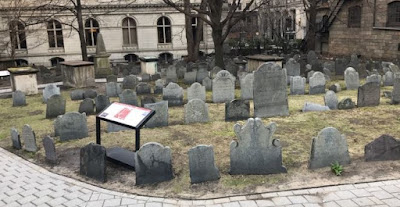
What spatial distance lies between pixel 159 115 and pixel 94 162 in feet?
10.3

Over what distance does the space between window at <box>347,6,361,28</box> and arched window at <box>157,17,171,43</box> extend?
14532 mm

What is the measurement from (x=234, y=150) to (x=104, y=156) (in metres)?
2.12

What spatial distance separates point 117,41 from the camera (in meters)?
30.4

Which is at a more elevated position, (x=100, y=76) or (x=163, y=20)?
(x=163, y=20)

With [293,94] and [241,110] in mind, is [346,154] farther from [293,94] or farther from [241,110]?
[293,94]

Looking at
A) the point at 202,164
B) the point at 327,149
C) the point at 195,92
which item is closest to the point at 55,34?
the point at 195,92

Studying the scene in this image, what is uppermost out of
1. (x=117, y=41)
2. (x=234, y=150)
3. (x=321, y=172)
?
(x=117, y=41)

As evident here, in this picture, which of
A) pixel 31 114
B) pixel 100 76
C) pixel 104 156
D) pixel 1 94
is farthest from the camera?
pixel 100 76

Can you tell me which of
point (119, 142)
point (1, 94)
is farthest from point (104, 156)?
point (1, 94)

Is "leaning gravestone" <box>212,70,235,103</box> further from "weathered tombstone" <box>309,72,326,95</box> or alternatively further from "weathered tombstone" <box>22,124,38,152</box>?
"weathered tombstone" <box>22,124,38,152</box>

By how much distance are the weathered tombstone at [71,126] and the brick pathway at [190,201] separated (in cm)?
217

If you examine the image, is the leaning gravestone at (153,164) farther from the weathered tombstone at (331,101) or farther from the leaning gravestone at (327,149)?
the weathered tombstone at (331,101)

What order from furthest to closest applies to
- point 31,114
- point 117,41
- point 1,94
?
point 117,41 < point 1,94 < point 31,114

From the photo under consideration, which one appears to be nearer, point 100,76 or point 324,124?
point 324,124
